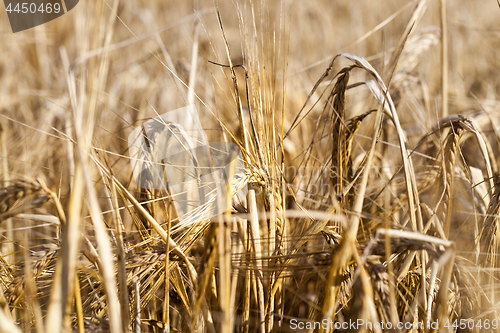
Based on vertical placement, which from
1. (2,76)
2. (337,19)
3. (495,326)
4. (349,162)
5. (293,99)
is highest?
(337,19)

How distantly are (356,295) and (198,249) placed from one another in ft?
1.47

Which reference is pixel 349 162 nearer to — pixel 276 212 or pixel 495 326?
pixel 276 212

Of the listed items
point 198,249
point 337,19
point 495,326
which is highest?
point 337,19

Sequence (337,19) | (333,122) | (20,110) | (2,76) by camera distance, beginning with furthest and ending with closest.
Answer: (337,19)
(2,76)
(20,110)
(333,122)

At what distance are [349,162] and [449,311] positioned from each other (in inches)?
13.0

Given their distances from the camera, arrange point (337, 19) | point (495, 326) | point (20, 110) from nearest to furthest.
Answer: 1. point (495, 326)
2. point (20, 110)
3. point (337, 19)

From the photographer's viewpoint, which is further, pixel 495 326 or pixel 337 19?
pixel 337 19

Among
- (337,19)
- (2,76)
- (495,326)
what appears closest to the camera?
(495,326)

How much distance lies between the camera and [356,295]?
0.33 metres

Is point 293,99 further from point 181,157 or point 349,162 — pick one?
point 181,157

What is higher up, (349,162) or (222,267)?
(349,162)

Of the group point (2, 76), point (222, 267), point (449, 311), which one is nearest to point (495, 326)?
point (449, 311)

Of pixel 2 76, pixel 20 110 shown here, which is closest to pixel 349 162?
pixel 20 110

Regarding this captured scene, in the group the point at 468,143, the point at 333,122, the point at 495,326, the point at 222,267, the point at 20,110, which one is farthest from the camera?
the point at 20,110
